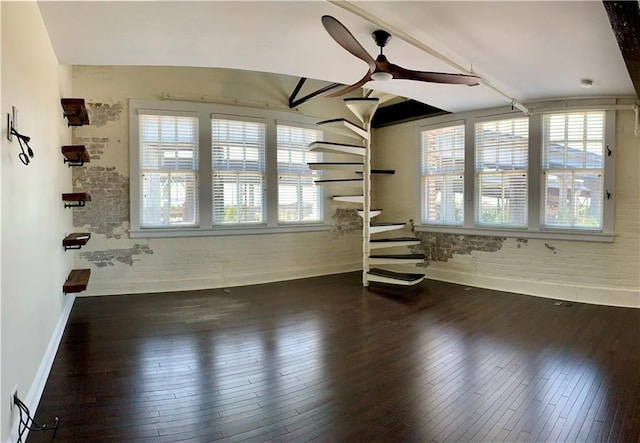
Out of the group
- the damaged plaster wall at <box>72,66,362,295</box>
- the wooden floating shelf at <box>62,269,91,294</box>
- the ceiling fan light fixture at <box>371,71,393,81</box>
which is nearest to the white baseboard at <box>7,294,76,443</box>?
the wooden floating shelf at <box>62,269,91,294</box>

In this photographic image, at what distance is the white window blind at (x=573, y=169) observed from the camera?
5094 millimetres

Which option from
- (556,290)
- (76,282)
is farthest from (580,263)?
(76,282)

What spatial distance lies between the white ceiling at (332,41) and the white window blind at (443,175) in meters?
1.86

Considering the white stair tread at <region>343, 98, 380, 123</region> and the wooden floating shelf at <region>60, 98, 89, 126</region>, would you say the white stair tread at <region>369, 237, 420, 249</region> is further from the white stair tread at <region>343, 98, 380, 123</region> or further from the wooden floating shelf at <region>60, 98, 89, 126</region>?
the wooden floating shelf at <region>60, 98, 89, 126</region>

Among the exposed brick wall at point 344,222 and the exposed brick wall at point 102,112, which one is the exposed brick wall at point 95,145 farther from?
the exposed brick wall at point 344,222

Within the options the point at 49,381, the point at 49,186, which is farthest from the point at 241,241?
the point at 49,381

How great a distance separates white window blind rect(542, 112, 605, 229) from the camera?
509cm

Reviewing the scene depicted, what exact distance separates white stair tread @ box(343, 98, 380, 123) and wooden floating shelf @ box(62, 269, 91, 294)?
4.11 meters

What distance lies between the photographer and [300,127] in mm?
6715

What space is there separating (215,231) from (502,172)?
4.60m

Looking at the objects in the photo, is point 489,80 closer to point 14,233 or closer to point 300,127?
point 300,127

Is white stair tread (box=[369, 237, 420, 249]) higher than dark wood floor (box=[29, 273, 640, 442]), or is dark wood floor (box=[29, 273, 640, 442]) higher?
white stair tread (box=[369, 237, 420, 249])

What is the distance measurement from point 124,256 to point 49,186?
2.43 metres

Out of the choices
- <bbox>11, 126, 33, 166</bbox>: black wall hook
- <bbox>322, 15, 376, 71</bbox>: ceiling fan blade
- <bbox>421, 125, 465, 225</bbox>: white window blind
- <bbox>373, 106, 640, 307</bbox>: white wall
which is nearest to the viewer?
<bbox>11, 126, 33, 166</bbox>: black wall hook
